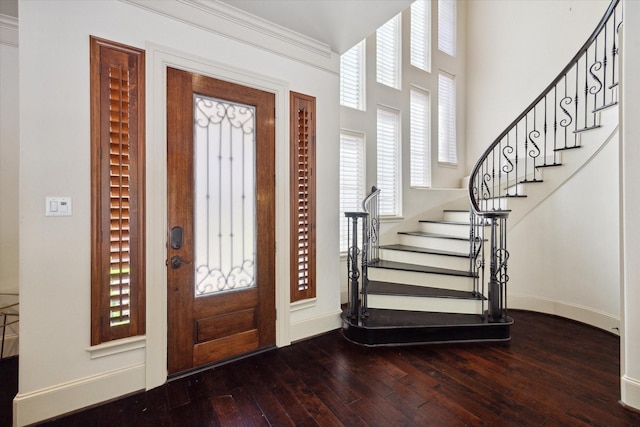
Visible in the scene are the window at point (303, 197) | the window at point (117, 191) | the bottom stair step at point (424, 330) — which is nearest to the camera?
the window at point (117, 191)

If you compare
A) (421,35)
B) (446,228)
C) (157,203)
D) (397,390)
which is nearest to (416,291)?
(397,390)

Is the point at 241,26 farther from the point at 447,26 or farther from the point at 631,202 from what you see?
the point at 447,26

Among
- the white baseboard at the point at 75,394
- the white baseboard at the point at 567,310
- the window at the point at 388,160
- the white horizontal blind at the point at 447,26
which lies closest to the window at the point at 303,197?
the white baseboard at the point at 75,394

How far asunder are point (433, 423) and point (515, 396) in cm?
70

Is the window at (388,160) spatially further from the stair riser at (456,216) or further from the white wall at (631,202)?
the white wall at (631,202)

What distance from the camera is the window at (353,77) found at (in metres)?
4.00

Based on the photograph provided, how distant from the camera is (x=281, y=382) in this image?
222 cm

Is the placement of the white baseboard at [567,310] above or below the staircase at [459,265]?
below

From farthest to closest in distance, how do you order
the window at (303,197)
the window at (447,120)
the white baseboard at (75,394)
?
the window at (447,120), the window at (303,197), the white baseboard at (75,394)

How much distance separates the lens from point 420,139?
16.4 ft

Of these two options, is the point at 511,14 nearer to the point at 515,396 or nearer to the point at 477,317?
the point at 477,317

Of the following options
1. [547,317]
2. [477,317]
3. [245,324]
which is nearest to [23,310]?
[245,324]

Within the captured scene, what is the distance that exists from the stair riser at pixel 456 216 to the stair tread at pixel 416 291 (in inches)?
58.9

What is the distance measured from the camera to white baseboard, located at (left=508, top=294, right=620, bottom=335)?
3004 mm
